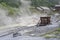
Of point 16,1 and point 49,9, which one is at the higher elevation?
point 16,1

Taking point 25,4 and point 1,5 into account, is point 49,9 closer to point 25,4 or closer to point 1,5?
point 25,4

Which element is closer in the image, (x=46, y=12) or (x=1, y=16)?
(x=1, y=16)

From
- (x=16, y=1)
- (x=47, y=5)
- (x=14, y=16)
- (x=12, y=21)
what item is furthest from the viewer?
(x=47, y=5)

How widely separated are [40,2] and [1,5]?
932 inches

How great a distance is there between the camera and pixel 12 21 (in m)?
44.0

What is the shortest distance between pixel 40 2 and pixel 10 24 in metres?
27.0

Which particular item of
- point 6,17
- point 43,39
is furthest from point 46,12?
point 43,39

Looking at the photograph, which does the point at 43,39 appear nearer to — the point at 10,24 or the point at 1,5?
the point at 10,24

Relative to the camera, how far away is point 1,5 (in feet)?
149

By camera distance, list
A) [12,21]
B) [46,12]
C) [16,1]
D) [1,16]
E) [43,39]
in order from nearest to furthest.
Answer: [43,39], [1,16], [12,21], [16,1], [46,12]

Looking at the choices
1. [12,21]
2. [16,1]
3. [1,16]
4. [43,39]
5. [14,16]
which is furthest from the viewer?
[16,1]

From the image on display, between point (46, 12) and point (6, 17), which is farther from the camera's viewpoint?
point (46, 12)

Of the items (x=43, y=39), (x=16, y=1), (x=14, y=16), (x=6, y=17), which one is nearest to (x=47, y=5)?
(x=16, y=1)

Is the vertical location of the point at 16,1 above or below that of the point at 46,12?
above
